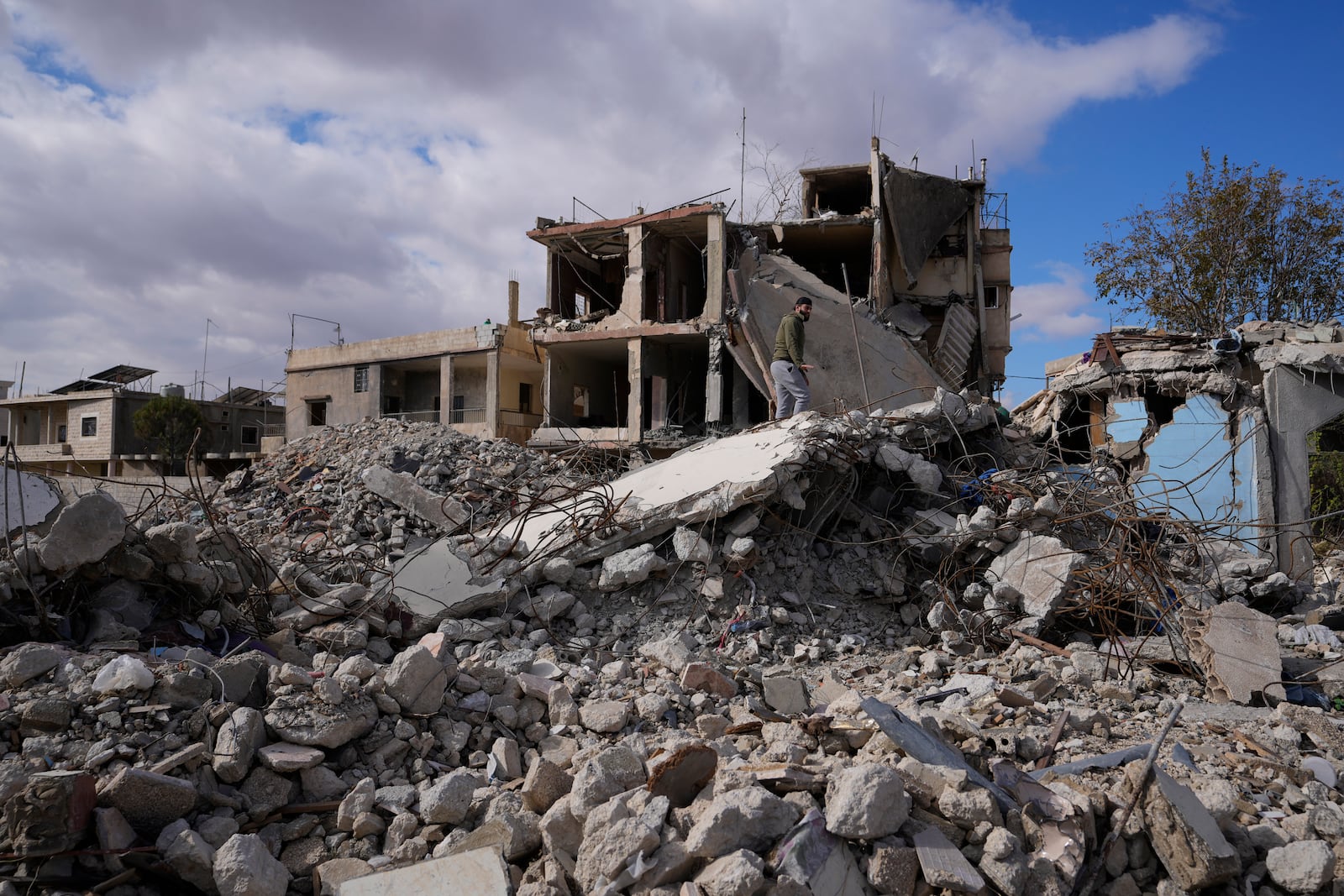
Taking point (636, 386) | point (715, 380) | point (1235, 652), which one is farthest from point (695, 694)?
point (636, 386)

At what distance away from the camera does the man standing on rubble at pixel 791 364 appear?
8141 millimetres

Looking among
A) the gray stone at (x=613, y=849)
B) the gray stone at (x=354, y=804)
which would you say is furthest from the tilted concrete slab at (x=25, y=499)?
the gray stone at (x=613, y=849)

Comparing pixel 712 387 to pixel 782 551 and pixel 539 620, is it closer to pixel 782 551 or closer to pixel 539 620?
pixel 782 551

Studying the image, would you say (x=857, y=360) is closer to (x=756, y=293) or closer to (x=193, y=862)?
(x=756, y=293)

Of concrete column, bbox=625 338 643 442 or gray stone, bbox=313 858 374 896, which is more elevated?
concrete column, bbox=625 338 643 442

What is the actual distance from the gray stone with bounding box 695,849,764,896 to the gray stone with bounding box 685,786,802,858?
0.19 ft

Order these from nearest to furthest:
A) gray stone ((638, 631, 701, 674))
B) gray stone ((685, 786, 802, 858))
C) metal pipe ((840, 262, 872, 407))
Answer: gray stone ((685, 786, 802, 858))
gray stone ((638, 631, 701, 674))
metal pipe ((840, 262, 872, 407))

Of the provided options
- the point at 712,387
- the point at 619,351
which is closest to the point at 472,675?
the point at 712,387

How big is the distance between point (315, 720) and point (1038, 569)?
485 cm

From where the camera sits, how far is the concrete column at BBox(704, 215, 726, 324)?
15.1m

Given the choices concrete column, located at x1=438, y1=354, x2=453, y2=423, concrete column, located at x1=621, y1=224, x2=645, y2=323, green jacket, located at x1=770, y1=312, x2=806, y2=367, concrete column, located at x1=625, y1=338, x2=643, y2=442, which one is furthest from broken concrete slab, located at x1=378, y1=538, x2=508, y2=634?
concrete column, located at x1=438, y1=354, x2=453, y2=423

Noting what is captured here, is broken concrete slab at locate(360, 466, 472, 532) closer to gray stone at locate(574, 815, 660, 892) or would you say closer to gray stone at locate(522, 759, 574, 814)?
gray stone at locate(522, 759, 574, 814)

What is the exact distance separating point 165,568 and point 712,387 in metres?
11.6

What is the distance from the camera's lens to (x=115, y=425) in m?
30.8
